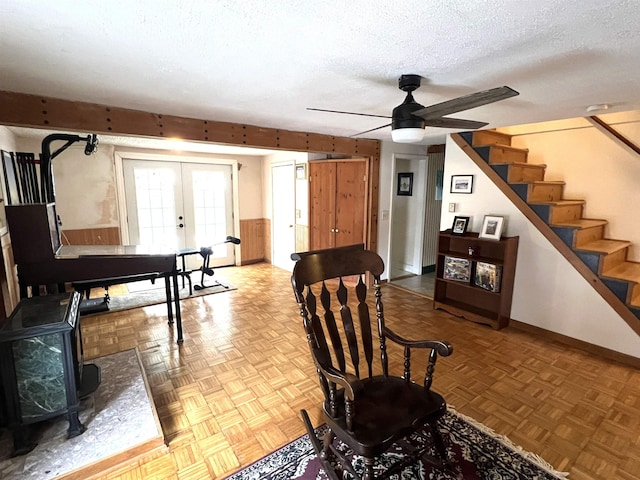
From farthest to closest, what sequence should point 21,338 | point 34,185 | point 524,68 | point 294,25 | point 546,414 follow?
point 34,185
point 546,414
point 524,68
point 21,338
point 294,25

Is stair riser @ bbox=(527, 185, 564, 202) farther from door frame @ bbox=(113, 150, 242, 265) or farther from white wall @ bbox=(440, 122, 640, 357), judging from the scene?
door frame @ bbox=(113, 150, 242, 265)

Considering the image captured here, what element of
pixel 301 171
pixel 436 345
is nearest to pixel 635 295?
pixel 436 345

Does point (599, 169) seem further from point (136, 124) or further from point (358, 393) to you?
point (136, 124)

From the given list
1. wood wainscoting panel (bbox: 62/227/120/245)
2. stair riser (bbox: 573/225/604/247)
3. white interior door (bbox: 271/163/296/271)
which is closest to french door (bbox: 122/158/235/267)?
wood wainscoting panel (bbox: 62/227/120/245)

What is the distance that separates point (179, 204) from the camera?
547 cm

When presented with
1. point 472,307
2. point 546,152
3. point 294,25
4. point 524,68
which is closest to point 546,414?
point 472,307

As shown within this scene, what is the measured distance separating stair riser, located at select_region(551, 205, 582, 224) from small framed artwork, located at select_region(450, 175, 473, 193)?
86 cm

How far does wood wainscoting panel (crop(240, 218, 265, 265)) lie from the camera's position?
20.5ft

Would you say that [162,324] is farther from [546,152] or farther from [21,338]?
[546,152]

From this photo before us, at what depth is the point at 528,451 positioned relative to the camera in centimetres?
178

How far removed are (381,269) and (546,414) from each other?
148 cm

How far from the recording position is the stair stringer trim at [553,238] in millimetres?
2730

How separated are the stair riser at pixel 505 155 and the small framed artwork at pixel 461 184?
307mm

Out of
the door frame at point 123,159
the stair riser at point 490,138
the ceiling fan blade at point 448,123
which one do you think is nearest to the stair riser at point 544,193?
the stair riser at point 490,138
